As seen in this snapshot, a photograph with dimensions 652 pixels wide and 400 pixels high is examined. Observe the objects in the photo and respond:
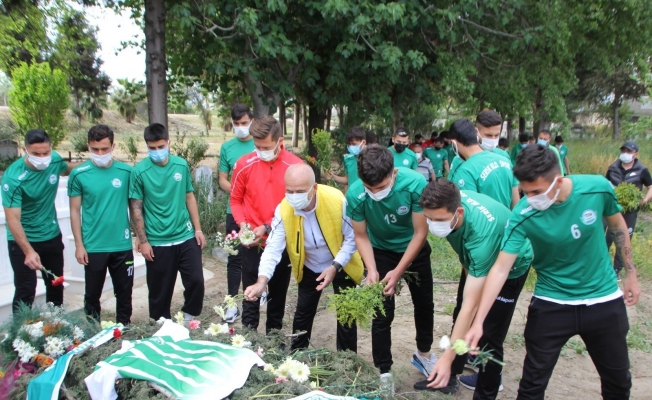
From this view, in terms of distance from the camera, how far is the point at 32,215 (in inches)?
191


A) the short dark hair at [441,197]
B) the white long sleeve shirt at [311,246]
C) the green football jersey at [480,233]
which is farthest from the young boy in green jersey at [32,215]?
the green football jersey at [480,233]

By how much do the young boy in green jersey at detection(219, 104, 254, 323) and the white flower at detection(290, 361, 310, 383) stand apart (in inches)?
110

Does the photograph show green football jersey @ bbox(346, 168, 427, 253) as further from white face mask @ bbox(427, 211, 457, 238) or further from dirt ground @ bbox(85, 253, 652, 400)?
dirt ground @ bbox(85, 253, 652, 400)

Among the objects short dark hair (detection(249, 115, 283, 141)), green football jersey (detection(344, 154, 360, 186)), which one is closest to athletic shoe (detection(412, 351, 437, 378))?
short dark hair (detection(249, 115, 283, 141))

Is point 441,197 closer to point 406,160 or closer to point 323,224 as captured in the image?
point 323,224

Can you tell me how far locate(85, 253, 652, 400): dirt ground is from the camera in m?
4.37

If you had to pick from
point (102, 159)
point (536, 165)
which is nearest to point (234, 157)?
point (102, 159)

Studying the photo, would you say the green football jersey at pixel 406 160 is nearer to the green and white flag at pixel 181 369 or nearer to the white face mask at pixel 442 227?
the white face mask at pixel 442 227

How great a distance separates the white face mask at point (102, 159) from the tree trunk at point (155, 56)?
516 cm

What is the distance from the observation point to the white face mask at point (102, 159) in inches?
183

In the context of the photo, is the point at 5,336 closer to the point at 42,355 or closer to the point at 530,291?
the point at 42,355

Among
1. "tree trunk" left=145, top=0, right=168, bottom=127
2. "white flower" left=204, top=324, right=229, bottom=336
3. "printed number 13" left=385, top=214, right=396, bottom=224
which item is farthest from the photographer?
"tree trunk" left=145, top=0, right=168, bottom=127

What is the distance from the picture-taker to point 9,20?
10344mm

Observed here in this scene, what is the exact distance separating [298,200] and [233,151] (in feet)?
6.88
